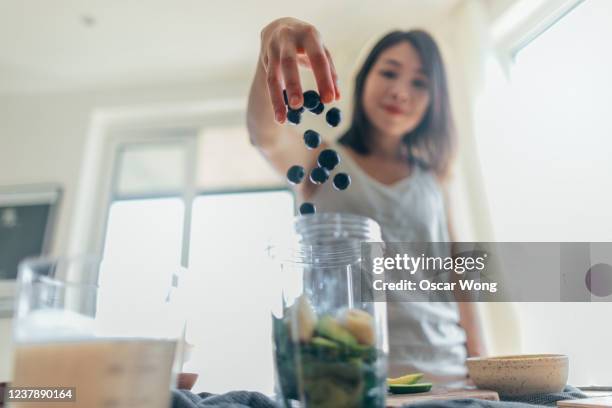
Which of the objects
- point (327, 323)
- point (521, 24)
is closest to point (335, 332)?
point (327, 323)

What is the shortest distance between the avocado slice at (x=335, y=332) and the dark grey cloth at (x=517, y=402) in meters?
0.11

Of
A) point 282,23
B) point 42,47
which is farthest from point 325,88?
point 42,47

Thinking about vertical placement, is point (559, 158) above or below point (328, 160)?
above

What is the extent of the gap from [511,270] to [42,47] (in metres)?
2.63

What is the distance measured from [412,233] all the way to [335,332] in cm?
80

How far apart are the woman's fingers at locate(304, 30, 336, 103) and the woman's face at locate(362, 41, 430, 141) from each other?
0.74m

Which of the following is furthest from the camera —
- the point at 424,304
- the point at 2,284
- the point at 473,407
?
the point at 2,284

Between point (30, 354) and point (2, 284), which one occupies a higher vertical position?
point (2, 284)

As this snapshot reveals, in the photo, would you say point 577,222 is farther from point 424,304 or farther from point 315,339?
point 315,339

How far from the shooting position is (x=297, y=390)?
322 millimetres

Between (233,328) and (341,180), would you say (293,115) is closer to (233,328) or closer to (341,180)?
(341,180)

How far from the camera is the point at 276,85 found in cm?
49

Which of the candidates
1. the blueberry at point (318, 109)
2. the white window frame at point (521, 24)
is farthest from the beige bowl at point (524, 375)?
the white window frame at point (521, 24)

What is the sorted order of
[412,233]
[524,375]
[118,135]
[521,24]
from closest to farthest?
1. [524,375]
2. [412,233]
3. [521,24]
4. [118,135]
